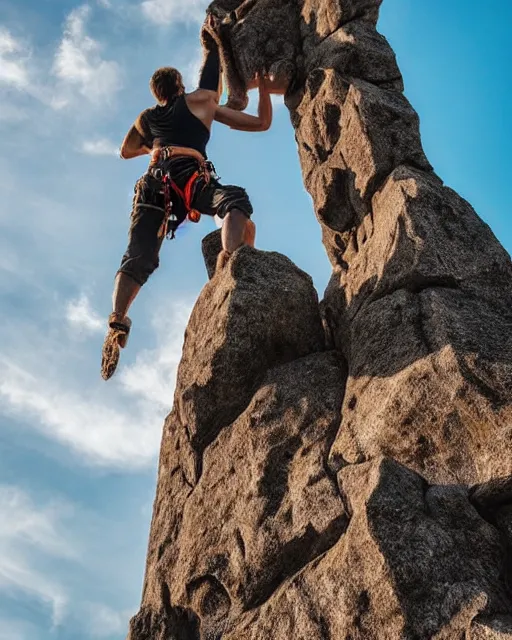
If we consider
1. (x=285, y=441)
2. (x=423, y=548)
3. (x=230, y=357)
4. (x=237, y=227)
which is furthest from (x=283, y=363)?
(x=423, y=548)

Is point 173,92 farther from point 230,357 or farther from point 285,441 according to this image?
point 285,441

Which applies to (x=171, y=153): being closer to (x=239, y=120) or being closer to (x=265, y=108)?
(x=239, y=120)

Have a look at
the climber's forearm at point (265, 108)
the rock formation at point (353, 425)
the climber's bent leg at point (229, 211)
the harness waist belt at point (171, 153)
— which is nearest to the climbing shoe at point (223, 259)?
the climber's bent leg at point (229, 211)

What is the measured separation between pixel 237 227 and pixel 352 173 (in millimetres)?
2040

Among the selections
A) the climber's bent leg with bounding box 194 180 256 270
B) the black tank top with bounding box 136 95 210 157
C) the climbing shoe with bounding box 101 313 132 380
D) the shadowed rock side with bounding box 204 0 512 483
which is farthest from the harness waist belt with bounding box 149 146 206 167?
the climbing shoe with bounding box 101 313 132 380

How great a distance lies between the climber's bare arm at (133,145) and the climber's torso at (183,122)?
15.1 inches

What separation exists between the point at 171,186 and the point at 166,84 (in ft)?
7.37

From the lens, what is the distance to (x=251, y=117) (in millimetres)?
14625

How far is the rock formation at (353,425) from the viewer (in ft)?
22.8

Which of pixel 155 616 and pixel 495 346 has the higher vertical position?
pixel 495 346

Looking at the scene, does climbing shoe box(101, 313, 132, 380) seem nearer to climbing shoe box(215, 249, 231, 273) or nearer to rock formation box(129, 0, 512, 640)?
rock formation box(129, 0, 512, 640)

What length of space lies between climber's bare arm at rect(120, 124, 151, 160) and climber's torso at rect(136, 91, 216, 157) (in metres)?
0.38

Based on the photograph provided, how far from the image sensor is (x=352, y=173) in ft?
39.9

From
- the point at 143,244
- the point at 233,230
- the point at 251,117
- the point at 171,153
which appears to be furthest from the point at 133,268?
the point at 251,117
